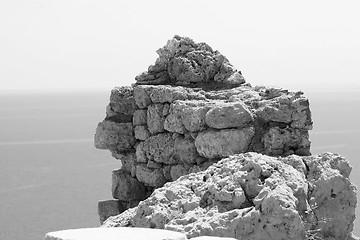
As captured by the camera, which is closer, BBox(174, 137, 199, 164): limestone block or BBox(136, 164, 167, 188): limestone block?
BBox(174, 137, 199, 164): limestone block

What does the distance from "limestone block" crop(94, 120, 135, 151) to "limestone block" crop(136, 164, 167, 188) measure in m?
0.95


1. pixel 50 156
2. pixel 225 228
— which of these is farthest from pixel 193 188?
pixel 50 156

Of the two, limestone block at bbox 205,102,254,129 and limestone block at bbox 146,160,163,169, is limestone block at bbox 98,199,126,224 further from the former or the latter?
limestone block at bbox 205,102,254,129

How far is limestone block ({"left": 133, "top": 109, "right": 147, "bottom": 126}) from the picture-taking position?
886 inches

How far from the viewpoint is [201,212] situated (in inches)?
526

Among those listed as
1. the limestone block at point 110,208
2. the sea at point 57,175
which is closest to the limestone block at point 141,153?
the limestone block at point 110,208

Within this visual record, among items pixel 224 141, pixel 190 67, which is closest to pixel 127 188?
pixel 190 67

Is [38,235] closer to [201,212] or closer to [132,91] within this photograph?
[132,91]

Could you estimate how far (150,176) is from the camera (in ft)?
72.6

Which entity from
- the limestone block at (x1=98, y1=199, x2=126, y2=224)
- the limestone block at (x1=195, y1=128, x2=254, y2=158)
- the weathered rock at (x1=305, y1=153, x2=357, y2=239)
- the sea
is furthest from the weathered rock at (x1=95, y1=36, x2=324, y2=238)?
the sea

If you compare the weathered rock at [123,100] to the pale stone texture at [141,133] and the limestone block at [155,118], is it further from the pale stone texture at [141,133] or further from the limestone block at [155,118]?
the limestone block at [155,118]

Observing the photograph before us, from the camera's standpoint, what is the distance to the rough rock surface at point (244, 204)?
1286 cm

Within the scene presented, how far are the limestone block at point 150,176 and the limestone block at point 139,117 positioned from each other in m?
1.18

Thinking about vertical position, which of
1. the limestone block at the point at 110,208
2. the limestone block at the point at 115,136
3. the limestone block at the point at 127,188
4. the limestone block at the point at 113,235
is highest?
the limestone block at the point at 113,235
